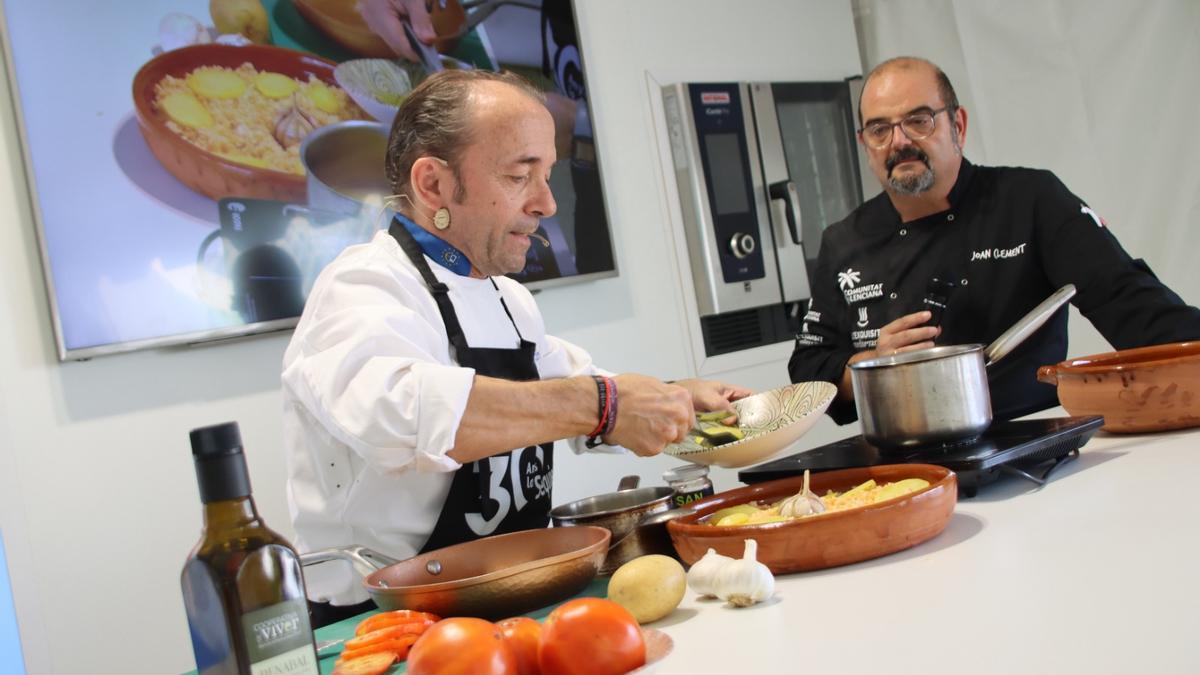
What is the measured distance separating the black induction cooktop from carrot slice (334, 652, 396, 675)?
73 centimetres

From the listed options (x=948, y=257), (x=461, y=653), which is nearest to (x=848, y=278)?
(x=948, y=257)

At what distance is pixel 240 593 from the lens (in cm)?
Answer: 94

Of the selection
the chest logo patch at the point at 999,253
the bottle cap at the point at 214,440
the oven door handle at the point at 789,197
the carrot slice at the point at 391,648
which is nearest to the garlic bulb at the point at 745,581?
the carrot slice at the point at 391,648

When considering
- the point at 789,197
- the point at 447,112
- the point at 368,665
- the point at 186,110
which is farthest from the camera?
the point at 789,197

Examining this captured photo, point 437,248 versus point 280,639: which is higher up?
point 437,248

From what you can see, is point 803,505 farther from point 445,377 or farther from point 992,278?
point 992,278

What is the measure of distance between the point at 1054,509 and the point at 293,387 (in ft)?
3.71

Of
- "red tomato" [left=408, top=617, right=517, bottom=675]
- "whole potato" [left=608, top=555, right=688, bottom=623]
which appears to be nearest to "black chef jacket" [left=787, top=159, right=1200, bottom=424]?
"whole potato" [left=608, top=555, right=688, bottom=623]

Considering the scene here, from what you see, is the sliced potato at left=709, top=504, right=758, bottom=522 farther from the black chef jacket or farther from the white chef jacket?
the black chef jacket

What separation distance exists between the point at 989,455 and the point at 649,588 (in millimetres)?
605

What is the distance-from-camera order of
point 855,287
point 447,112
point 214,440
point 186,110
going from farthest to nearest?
1. point 855,287
2. point 186,110
3. point 447,112
4. point 214,440

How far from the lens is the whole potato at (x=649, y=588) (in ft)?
3.73

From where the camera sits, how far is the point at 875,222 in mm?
2834

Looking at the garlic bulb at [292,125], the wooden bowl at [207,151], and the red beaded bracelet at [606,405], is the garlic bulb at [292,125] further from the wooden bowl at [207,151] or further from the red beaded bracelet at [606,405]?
the red beaded bracelet at [606,405]
